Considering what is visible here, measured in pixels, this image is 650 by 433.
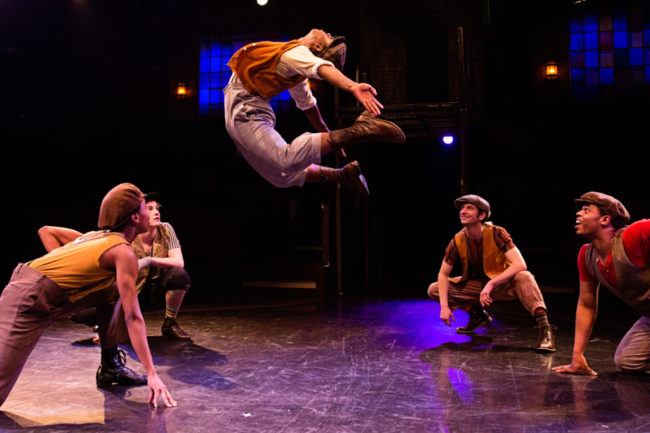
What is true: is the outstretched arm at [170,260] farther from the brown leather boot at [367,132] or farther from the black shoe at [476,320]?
the black shoe at [476,320]

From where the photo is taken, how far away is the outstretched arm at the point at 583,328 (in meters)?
2.64

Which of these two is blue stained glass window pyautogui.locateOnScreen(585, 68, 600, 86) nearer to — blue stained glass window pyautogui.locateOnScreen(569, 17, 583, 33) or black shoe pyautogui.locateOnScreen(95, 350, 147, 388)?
blue stained glass window pyautogui.locateOnScreen(569, 17, 583, 33)

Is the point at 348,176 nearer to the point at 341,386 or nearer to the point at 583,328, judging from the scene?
the point at 341,386

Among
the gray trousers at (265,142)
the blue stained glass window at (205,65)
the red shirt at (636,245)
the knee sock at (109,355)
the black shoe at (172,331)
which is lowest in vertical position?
the black shoe at (172,331)

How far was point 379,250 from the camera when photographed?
7430 millimetres

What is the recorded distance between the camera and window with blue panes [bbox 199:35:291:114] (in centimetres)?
883

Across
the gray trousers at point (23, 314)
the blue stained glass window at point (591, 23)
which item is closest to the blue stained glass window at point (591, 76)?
the blue stained glass window at point (591, 23)

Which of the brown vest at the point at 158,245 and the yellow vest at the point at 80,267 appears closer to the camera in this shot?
the yellow vest at the point at 80,267

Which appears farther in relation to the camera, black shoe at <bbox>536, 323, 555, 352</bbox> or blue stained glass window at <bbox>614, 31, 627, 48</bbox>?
blue stained glass window at <bbox>614, 31, 627, 48</bbox>

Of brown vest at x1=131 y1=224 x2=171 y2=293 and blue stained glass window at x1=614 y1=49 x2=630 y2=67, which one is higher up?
blue stained glass window at x1=614 y1=49 x2=630 y2=67

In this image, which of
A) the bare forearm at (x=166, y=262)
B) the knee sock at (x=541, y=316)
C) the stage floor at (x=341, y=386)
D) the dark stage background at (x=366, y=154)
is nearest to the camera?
the stage floor at (x=341, y=386)

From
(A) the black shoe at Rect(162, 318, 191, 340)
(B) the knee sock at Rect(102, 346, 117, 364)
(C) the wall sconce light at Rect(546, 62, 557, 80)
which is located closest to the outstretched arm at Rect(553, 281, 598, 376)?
(B) the knee sock at Rect(102, 346, 117, 364)

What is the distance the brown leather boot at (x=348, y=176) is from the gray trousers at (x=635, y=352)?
1.66 m

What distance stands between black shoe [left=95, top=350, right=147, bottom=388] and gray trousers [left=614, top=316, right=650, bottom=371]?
257cm
